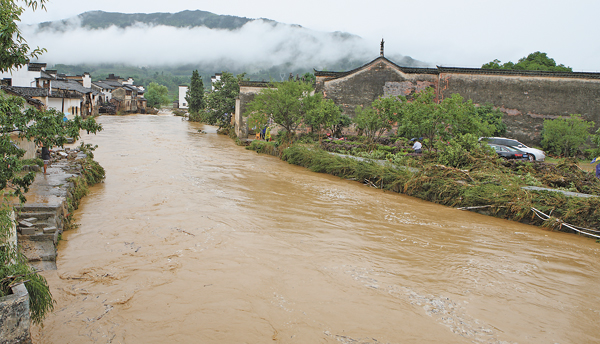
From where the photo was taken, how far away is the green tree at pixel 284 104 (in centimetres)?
2469

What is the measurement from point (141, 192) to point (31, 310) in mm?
8932

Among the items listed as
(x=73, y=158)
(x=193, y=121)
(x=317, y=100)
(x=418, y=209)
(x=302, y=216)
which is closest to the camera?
(x=302, y=216)

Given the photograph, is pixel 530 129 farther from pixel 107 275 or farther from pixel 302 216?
pixel 107 275

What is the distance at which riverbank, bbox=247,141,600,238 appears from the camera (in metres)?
11.5

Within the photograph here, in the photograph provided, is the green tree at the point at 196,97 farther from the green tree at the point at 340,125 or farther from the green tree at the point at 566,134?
the green tree at the point at 566,134

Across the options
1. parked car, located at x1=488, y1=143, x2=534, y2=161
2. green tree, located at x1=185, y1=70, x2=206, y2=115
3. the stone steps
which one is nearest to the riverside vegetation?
parked car, located at x1=488, y1=143, x2=534, y2=161

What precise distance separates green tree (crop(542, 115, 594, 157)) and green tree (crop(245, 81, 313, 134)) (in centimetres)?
1385

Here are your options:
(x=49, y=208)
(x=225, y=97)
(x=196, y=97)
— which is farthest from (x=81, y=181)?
(x=196, y=97)

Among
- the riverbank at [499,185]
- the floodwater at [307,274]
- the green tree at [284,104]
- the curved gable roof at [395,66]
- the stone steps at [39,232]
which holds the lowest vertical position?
the floodwater at [307,274]

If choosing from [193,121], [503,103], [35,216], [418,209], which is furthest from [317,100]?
[193,121]

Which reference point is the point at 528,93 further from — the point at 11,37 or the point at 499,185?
the point at 11,37

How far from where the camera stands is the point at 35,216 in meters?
8.35

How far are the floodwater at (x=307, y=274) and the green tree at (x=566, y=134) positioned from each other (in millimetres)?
13339

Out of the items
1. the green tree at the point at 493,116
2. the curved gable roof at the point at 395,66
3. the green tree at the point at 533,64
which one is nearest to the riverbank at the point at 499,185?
the green tree at the point at 493,116
